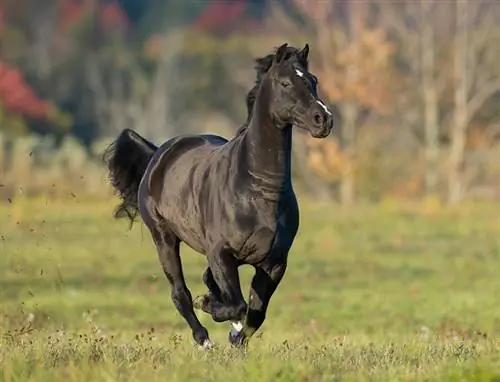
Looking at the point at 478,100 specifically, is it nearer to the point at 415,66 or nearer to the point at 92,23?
the point at 415,66

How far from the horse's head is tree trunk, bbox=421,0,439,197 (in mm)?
32433

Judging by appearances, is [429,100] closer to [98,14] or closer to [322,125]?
[98,14]

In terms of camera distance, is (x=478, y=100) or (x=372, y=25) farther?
(x=372, y=25)

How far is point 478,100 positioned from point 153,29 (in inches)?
900

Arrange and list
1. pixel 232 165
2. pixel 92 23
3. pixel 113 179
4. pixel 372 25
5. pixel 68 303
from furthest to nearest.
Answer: pixel 92 23 < pixel 372 25 < pixel 68 303 < pixel 113 179 < pixel 232 165

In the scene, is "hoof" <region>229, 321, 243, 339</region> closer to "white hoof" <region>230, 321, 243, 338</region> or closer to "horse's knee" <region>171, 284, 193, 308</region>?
"white hoof" <region>230, 321, 243, 338</region>

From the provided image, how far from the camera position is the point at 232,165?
10305 mm

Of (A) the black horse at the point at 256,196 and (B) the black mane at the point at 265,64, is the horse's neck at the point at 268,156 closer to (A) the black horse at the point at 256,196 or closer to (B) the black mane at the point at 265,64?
(A) the black horse at the point at 256,196

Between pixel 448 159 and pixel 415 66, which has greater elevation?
pixel 415 66

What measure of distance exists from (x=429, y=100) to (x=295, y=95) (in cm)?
3453

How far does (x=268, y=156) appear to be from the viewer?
10.0m

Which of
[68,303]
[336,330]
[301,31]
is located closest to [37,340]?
[336,330]

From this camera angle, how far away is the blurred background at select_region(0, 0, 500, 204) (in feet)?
141

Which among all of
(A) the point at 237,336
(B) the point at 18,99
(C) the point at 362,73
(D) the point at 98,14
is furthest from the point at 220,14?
(A) the point at 237,336
